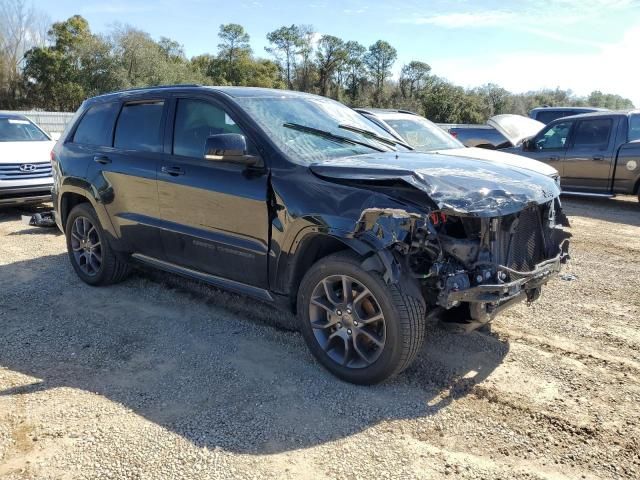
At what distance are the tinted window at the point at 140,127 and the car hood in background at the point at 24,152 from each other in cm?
508

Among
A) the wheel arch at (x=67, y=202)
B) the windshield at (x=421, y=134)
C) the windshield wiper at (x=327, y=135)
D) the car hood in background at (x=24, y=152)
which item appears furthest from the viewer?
the car hood in background at (x=24, y=152)

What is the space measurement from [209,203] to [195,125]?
2.47ft

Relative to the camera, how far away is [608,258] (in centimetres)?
668

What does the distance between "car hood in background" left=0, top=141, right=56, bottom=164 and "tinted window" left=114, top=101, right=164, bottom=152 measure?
16.7ft

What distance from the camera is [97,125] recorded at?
17.7 ft

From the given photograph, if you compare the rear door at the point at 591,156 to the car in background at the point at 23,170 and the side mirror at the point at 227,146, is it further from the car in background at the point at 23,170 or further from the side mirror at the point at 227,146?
the car in background at the point at 23,170

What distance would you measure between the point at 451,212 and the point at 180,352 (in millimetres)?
2285

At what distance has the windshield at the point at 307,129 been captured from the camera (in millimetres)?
3990

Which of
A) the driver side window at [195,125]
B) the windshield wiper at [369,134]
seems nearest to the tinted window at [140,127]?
the driver side window at [195,125]

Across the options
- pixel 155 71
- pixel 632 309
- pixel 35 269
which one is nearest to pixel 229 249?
pixel 35 269

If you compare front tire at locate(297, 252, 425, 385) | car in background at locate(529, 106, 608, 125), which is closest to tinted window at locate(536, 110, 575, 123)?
car in background at locate(529, 106, 608, 125)

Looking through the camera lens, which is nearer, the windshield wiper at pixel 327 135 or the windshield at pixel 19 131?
the windshield wiper at pixel 327 135

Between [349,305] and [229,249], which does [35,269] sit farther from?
[349,305]

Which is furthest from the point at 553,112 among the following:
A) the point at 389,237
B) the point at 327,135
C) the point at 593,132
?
the point at 389,237
